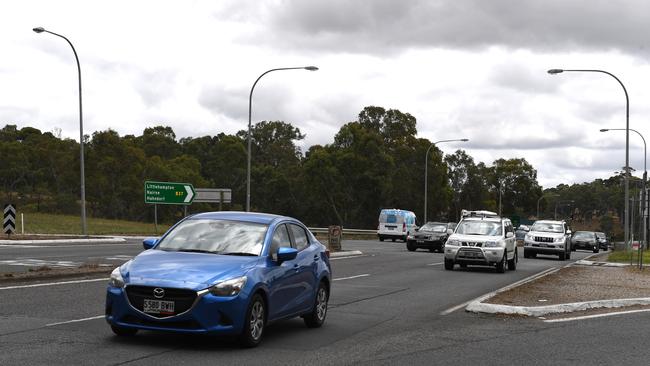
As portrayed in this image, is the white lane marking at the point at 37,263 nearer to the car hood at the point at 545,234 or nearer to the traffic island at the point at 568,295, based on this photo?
the traffic island at the point at 568,295

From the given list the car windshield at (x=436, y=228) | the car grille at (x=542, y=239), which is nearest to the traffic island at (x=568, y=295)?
the car grille at (x=542, y=239)

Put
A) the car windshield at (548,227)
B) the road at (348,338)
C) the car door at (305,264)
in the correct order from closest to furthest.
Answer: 1. the road at (348,338)
2. the car door at (305,264)
3. the car windshield at (548,227)

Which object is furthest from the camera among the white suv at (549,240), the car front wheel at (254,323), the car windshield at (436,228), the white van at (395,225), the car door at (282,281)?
the white van at (395,225)

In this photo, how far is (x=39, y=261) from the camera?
22.2 m

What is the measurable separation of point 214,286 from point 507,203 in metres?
137

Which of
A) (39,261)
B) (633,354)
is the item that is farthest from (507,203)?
(633,354)

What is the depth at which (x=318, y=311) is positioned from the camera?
11438 mm

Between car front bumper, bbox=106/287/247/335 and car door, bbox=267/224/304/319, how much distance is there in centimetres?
80

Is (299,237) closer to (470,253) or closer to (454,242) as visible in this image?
(470,253)

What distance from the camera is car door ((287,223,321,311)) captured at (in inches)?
421

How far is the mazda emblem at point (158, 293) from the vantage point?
28.5 ft

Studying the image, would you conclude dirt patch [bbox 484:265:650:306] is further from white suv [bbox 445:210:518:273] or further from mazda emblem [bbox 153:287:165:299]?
mazda emblem [bbox 153:287:165:299]

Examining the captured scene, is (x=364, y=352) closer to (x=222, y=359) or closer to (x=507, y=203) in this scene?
(x=222, y=359)

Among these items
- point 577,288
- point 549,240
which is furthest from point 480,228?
point 549,240
